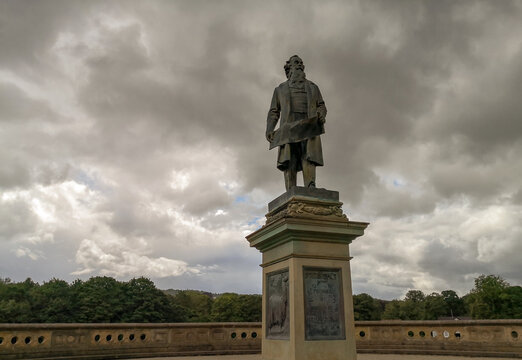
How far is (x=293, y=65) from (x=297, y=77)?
372mm

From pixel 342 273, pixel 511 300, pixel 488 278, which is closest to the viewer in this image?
pixel 342 273

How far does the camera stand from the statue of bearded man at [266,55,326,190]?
909 centimetres

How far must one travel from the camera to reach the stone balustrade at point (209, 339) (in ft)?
41.8

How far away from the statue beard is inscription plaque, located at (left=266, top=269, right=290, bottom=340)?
428 centimetres

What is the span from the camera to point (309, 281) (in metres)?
7.59

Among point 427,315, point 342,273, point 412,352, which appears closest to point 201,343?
point 412,352

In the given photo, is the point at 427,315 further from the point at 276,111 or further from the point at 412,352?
the point at 276,111

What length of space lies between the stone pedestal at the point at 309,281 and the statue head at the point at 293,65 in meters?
3.05

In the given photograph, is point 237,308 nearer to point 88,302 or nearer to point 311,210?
point 88,302

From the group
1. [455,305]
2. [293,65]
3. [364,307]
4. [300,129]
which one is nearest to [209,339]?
[300,129]

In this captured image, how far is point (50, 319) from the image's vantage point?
61.3m

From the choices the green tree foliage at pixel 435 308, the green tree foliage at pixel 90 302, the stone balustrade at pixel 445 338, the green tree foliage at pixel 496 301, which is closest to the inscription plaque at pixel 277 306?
the stone balustrade at pixel 445 338

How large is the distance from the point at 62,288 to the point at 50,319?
6.07 m

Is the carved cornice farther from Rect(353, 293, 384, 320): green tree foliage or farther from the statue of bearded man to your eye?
Rect(353, 293, 384, 320): green tree foliage
